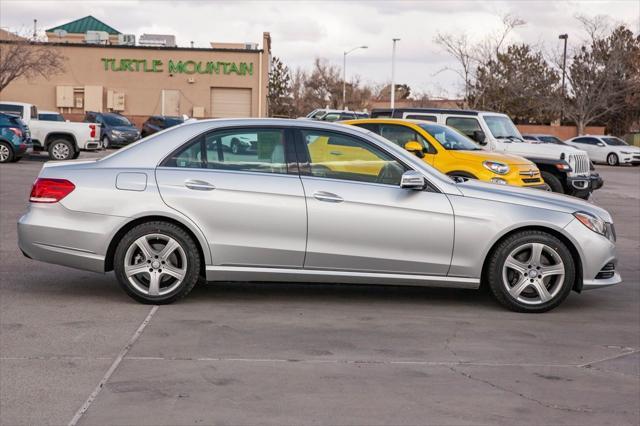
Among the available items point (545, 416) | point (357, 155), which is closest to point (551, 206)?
point (357, 155)

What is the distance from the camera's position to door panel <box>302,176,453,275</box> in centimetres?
771

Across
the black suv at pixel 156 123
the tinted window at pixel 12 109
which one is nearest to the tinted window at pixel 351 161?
the tinted window at pixel 12 109

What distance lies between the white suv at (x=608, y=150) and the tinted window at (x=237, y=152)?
37.6m

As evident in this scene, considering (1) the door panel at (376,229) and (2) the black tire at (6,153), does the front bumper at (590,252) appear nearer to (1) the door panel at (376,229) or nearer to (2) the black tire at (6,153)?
(1) the door panel at (376,229)

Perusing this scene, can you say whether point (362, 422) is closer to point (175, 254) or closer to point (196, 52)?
point (175, 254)

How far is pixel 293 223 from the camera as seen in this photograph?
7.72 meters

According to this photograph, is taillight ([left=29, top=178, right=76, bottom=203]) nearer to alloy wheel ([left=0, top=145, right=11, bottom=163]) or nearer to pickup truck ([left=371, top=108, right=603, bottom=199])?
pickup truck ([left=371, top=108, right=603, bottom=199])

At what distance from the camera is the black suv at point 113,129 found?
1626 inches

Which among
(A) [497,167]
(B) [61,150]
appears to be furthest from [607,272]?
(B) [61,150]

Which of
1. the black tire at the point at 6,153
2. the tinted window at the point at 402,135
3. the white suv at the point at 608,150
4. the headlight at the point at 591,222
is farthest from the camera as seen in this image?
the white suv at the point at 608,150

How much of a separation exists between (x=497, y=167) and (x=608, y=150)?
3234 cm

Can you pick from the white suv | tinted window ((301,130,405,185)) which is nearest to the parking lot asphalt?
tinted window ((301,130,405,185))

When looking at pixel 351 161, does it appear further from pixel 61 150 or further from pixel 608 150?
pixel 608 150

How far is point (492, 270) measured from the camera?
7.85m
